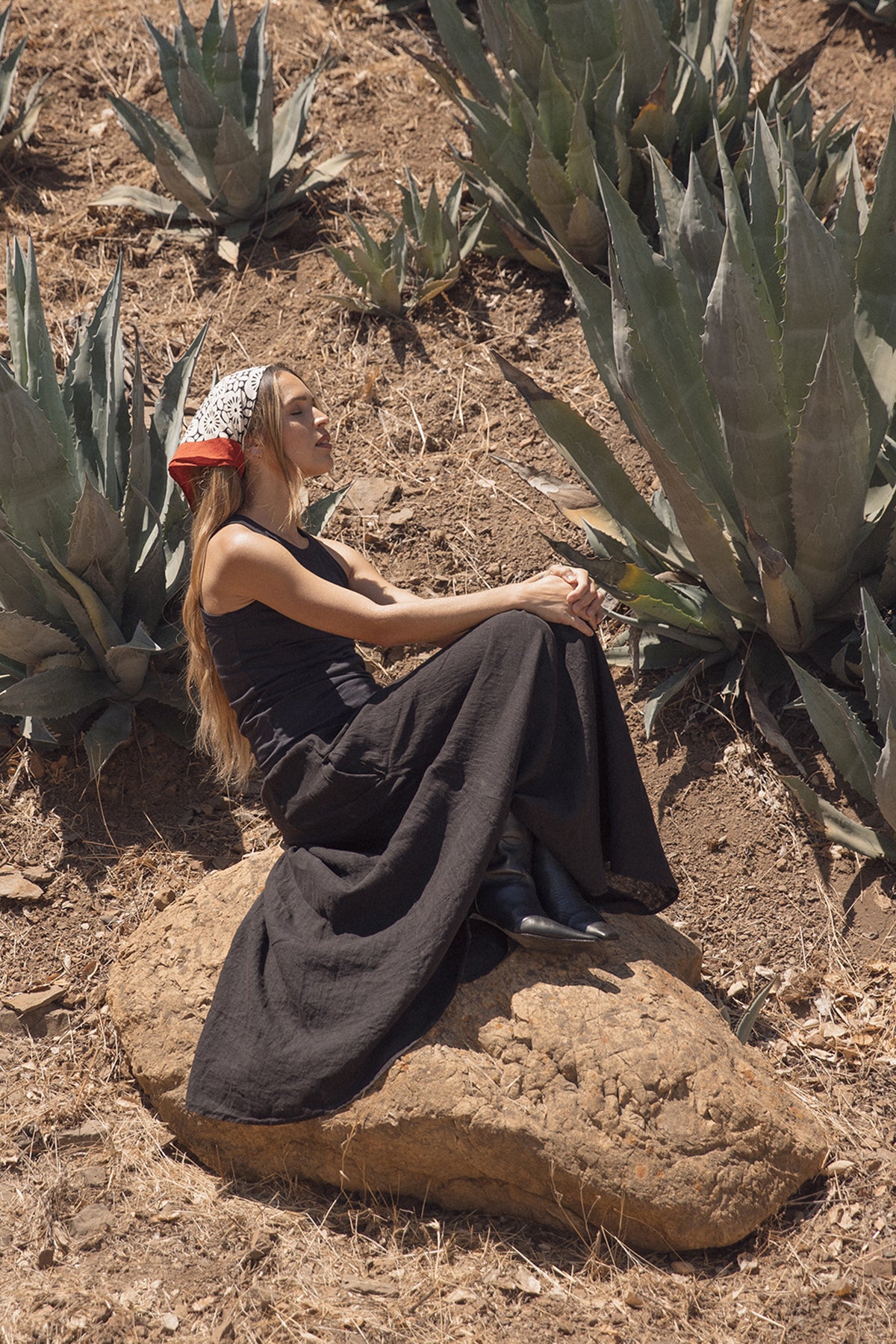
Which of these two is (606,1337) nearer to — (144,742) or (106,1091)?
(106,1091)

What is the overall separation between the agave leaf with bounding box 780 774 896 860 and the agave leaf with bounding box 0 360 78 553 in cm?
208

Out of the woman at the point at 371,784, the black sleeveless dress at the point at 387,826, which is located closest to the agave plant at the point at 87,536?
the woman at the point at 371,784

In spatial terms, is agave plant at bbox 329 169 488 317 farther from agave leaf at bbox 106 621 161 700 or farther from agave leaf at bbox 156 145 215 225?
agave leaf at bbox 106 621 161 700

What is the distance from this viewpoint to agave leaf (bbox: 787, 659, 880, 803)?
2.86 m

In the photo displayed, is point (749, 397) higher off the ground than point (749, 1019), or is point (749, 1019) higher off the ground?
point (749, 397)

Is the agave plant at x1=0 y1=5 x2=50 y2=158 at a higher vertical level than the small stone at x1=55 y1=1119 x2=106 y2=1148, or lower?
higher

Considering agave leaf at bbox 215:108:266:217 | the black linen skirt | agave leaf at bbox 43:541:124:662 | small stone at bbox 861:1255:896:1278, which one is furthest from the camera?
agave leaf at bbox 215:108:266:217

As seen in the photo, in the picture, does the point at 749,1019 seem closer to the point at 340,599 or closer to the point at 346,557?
the point at 340,599

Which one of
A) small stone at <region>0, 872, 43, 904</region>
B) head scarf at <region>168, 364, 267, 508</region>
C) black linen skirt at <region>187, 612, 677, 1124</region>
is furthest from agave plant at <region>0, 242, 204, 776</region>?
black linen skirt at <region>187, 612, 677, 1124</region>

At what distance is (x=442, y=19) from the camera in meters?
4.62

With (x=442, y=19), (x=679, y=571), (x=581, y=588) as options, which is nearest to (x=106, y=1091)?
(x=581, y=588)

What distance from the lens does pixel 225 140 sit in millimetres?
4594

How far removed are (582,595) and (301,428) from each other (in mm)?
778

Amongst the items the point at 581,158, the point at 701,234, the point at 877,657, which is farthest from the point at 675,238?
the point at 877,657
